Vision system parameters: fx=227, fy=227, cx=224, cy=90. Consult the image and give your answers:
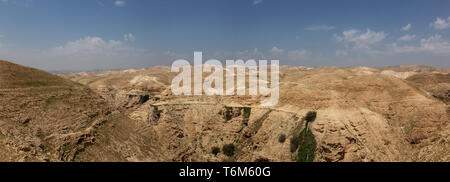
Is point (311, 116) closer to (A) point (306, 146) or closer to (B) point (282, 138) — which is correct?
(A) point (306, 146)

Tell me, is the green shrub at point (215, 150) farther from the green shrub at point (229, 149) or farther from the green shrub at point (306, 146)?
the green shrub at point (306, 146)

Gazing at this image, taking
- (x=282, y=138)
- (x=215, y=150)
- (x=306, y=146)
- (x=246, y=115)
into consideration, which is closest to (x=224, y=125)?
(x=246, y=115)

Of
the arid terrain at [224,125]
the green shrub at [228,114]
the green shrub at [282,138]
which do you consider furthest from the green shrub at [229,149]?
the green shrub at [282,138]

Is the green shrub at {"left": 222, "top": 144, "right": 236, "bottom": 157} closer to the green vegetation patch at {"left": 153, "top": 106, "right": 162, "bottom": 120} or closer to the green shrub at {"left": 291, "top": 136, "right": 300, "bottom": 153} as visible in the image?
the green shrub at {"left": 291, "top": 136, "right": 300, "bottom": 153}

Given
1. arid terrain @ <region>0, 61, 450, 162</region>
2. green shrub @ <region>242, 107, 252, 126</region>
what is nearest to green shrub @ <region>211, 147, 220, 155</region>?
arid terrain @ <region>0, 61, 450, 162</region>

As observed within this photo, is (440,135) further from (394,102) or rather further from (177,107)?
(177,107)
